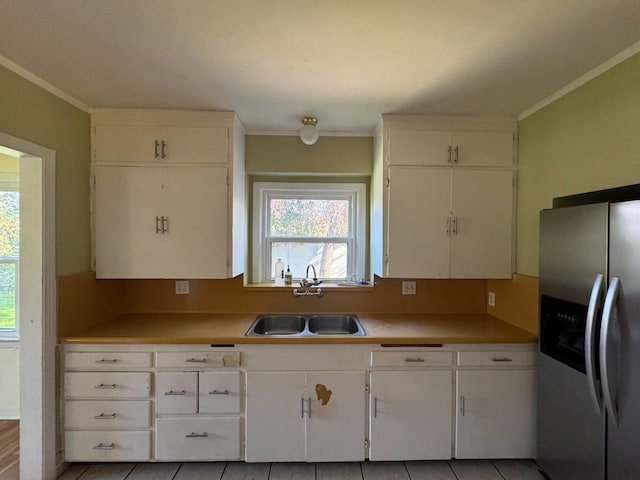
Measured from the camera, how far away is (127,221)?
7.25 ft

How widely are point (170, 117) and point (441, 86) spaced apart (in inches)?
70.3

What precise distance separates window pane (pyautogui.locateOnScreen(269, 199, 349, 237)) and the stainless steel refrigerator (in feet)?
4.96

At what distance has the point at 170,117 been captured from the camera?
2.21 metres

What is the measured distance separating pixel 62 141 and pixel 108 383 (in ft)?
4.98

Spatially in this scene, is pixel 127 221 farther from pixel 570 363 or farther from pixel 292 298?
pixel 570 363

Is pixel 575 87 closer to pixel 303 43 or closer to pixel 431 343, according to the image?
pixel 303 43

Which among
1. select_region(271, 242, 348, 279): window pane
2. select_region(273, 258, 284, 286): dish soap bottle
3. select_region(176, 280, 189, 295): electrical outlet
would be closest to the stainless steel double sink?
select_region(273, 258, 284, 286): dish soap bottle

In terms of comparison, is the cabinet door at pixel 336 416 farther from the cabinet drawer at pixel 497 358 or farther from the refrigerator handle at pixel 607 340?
the refrigerator handle at pixel 607 340

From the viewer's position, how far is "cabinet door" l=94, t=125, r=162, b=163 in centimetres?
220

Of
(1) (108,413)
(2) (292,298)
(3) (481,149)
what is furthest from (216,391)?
(3) (481,149)

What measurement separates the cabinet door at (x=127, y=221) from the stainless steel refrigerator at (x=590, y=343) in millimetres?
2416

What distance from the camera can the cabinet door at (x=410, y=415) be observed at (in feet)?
6.40

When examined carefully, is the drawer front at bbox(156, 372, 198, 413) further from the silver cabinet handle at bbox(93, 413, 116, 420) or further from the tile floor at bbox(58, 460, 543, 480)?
the tile floor at bbox(58, 460, 543, 480)

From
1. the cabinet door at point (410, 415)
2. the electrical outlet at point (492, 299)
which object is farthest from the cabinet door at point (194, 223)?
the electrical outlet at point (492, 299)
